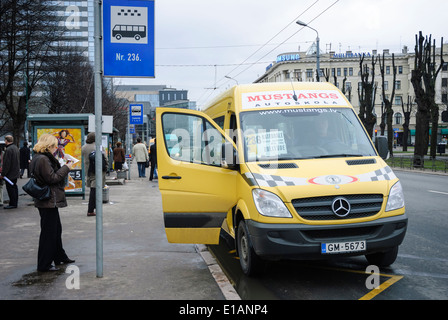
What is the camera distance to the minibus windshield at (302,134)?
20.5 feet

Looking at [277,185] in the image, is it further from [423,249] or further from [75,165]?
[75,165]

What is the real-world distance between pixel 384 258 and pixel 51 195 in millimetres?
4298

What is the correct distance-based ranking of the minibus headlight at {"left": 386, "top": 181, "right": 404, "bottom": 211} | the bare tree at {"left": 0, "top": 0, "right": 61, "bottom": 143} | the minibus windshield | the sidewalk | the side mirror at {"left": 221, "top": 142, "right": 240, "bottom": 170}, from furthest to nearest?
1. the bare tree at {"left": 0, "top": 0, "right": 61, "bottom": 143}
2. the minibus windshield
3. the side mirror at {"left": 221, "top": 142, "right": 240, "bottom": 170}
4. the minibus headlight at {"left": 386, "top": 181, "right": 404, "bottom": 211}
5. the sidewalk

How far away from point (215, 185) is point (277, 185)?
108cm

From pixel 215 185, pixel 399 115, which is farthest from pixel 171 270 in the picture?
pixel 399 115

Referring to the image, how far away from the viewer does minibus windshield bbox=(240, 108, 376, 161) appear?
20.5 ft

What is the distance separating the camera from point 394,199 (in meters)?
5.72

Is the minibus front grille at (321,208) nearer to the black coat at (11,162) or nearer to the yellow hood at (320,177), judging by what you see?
the yellow hood at (320,177)

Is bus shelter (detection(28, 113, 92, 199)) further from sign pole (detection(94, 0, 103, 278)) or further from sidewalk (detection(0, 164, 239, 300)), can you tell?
sign pole (detection(94, 0, 103, 278))

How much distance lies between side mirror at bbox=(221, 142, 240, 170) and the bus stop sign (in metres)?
1.27

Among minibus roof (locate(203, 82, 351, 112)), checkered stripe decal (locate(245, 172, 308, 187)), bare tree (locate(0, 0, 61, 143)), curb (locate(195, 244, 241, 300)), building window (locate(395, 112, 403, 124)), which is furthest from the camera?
building window (locate(395, 112, 403, 124))

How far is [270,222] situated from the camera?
5434mm

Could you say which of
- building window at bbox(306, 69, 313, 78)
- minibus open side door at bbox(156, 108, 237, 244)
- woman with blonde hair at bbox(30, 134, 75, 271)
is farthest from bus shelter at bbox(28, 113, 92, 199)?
building window at bbox(306, 69, 313, 78)
